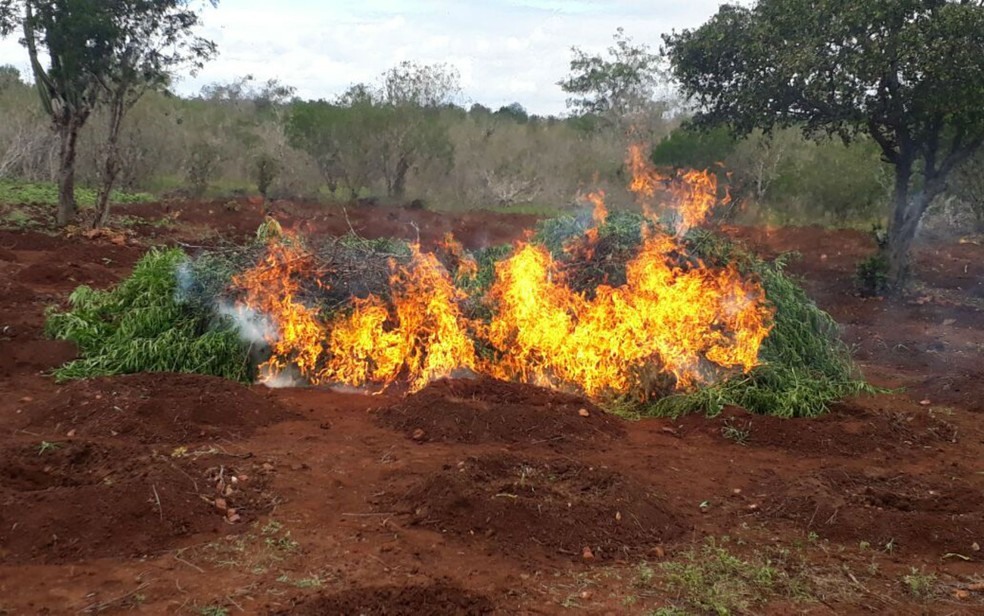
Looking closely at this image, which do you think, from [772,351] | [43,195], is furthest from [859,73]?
[43,195]

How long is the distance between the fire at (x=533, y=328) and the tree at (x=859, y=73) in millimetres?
5823

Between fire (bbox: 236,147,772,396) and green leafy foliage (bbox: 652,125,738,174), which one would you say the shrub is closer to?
green leafy foliage (bbox: 652,125,738,174)

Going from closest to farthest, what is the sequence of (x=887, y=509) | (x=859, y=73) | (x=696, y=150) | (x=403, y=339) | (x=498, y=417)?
(x=887, y=509) → (x=498, y=417) → (x=403, y=339) → (x=859, y=73) → (x=696, y=150)

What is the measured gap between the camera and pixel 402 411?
20.4 ft

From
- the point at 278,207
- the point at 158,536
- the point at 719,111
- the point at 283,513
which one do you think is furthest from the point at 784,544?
the point at 278,207

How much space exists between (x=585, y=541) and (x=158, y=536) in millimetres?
2338

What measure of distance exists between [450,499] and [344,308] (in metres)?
3.52

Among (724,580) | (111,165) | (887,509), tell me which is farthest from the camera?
(111,165)

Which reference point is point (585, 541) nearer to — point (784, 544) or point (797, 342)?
point (784, 544)

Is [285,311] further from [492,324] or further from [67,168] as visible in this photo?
[67,168]

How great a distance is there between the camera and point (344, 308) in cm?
754

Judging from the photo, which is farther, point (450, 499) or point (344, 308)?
point (344, 308)

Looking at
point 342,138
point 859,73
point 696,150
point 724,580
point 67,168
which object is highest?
point 859,73

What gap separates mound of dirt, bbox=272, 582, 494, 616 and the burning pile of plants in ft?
12.0
